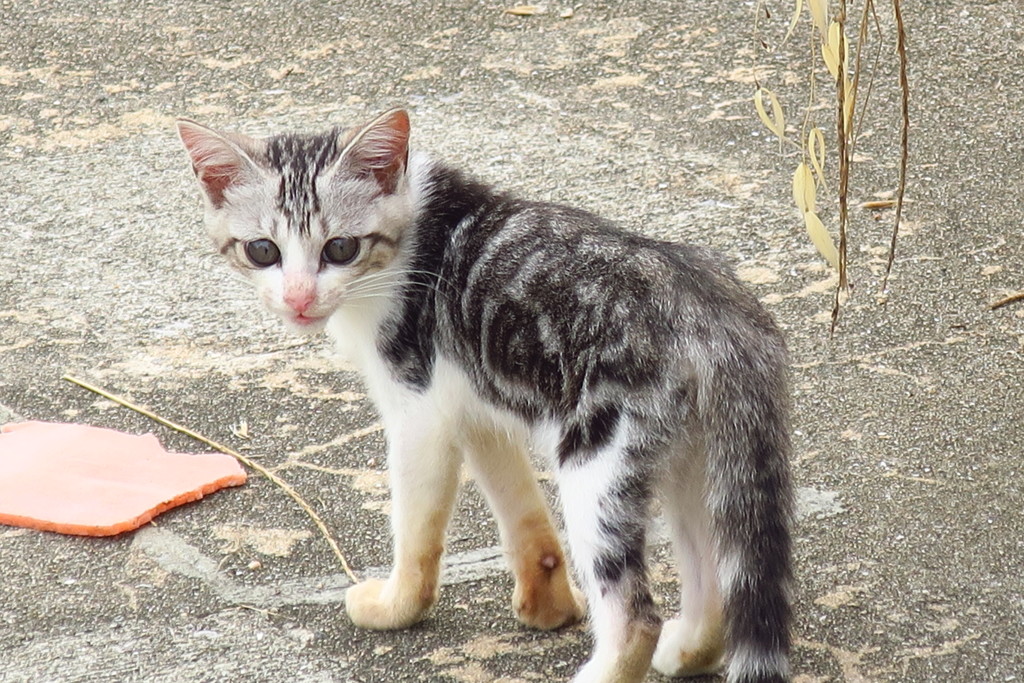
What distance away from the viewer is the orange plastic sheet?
148 inches

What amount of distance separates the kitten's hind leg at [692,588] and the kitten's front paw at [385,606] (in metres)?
0.58

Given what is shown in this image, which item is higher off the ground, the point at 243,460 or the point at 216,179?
the point at 216,179

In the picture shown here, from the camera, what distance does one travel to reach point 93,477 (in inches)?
154

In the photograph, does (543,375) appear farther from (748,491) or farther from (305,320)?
(305,320)

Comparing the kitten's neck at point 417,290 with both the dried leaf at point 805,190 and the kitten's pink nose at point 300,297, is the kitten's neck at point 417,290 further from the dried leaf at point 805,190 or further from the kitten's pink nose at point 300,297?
the dried leaf at point 805,190

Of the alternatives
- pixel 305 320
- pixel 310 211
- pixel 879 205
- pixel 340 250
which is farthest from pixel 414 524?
pixel 879 205

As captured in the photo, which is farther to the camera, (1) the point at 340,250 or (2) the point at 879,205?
(2) the point at 879,205

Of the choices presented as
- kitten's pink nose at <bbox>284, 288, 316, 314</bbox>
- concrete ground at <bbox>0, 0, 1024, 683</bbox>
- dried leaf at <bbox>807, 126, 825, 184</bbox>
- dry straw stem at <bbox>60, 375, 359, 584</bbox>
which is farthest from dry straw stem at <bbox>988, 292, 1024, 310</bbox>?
kitten's pink nose at <bbox>284, 288, 316, 314</bbox>

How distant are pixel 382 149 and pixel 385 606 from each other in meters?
1.10

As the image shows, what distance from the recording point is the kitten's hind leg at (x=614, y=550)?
2.82 meters

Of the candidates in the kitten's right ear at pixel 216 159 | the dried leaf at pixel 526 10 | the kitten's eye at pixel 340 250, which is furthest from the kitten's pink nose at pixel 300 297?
the dried leaf at pixel 526 10

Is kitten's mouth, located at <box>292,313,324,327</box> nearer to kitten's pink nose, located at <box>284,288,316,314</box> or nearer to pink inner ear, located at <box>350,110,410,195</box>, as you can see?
kitten's pink nose, located at <box>284,288,316,314</box>

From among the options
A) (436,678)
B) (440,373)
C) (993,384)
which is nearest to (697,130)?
(993,384)

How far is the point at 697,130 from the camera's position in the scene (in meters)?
5.64
